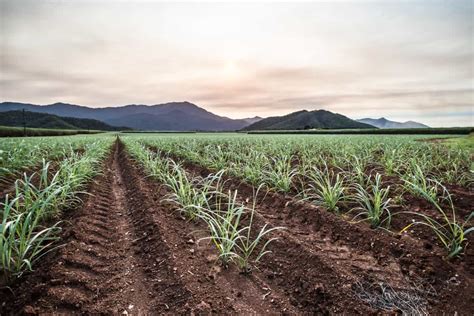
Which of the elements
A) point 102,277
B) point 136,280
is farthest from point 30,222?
point 136,280

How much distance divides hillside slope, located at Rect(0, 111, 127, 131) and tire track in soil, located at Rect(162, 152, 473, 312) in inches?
6465

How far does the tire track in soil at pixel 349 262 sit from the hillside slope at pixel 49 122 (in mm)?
164213

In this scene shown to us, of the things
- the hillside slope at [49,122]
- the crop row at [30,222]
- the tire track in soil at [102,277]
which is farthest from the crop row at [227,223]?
the hillside slope at [49,122]

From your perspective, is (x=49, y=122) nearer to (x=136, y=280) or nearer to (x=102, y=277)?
(x=102, y=277)

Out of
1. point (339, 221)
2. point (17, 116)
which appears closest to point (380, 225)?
point (339, 221)

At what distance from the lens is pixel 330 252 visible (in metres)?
2.61

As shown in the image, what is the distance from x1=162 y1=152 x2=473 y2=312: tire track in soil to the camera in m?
2.00

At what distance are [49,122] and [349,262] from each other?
7458 inches

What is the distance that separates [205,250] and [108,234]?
4.05 ft

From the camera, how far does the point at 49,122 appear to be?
156 meters

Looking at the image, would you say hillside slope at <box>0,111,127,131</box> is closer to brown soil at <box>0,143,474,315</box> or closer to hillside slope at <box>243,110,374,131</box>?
hillside slope at <box>243,110,374,131</box>

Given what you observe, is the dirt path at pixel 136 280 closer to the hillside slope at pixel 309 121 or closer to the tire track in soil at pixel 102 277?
the tire track in soil at pixel 102 277

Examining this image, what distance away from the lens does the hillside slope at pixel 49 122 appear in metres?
145

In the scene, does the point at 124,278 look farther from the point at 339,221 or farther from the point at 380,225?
the point at 380,225
